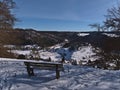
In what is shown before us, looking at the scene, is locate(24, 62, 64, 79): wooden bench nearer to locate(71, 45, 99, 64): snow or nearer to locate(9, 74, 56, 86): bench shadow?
locate(9, 74, 56, 86): bench shadow

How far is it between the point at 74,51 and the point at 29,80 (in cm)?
9304

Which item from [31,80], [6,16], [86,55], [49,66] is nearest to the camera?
[31,80]

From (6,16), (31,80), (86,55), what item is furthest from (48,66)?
(86,55)

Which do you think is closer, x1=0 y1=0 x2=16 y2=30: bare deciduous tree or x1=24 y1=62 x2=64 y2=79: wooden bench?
x1=24 y1=62 x2=64 y2=79: wooden bench

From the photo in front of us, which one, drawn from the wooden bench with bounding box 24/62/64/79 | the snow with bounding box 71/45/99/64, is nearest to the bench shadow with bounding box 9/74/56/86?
the wooden bench with bounding box 24/62/64/79

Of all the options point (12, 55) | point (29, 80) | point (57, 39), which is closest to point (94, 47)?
point (12, 55)

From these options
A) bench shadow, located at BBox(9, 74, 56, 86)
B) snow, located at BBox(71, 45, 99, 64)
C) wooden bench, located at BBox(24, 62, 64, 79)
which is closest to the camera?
bench shadow, located at BBox(9, 74, 56, 86)

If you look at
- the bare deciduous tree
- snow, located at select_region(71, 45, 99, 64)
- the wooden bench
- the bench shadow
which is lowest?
the bench shadow

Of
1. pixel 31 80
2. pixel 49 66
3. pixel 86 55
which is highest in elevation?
pixel 86 55

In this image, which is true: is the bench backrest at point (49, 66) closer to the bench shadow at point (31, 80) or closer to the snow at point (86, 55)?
the bench shadow at point (31, 80)

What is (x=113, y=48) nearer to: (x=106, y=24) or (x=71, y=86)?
(x=106, y=24)

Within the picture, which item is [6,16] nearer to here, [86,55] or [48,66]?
[48,66]

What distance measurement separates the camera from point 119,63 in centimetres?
2675

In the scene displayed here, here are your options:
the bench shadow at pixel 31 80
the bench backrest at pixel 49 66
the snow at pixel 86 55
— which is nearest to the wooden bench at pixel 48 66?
the bench backrest at pixel 49 66
